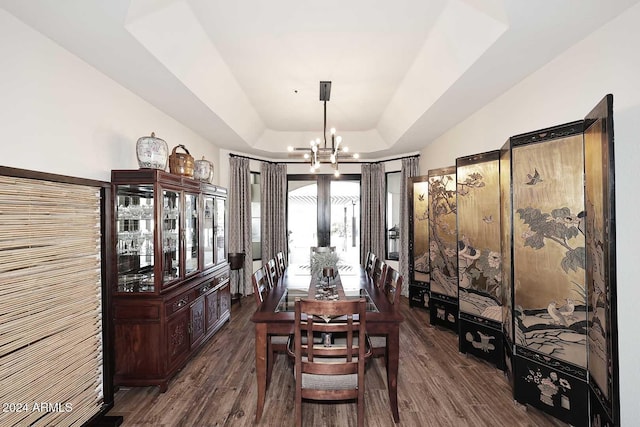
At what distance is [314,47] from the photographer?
2783 millimetres

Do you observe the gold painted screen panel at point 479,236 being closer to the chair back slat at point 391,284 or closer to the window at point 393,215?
the chair back slat at point 391,284

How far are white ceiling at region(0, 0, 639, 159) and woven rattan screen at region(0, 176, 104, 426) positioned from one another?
3.51ft

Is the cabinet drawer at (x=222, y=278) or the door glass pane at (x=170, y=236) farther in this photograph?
the cabinet drawer at (x=222, y=278)

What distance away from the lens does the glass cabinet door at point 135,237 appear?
2.62 metres

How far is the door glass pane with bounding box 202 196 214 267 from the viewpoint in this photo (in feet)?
11.9

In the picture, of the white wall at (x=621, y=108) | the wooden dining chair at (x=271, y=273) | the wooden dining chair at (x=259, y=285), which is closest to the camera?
the white wall at (x=621, y=108)

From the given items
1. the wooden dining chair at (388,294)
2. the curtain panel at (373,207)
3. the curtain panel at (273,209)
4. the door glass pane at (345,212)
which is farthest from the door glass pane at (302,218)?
the wooden dining chair at (388,294)

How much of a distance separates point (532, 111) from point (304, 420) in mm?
3205

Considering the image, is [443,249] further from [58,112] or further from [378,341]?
[58,112]

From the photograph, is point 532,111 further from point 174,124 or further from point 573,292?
point 174,124

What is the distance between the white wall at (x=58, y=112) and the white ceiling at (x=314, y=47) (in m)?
0.11

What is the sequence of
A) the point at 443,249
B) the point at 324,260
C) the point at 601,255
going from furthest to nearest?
1. the point at 443,249
2. the point at 324,260
3. the point at 601,255

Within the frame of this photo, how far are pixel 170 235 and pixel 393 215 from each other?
424cm

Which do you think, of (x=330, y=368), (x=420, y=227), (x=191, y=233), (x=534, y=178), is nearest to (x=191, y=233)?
(x=191, y=233)
